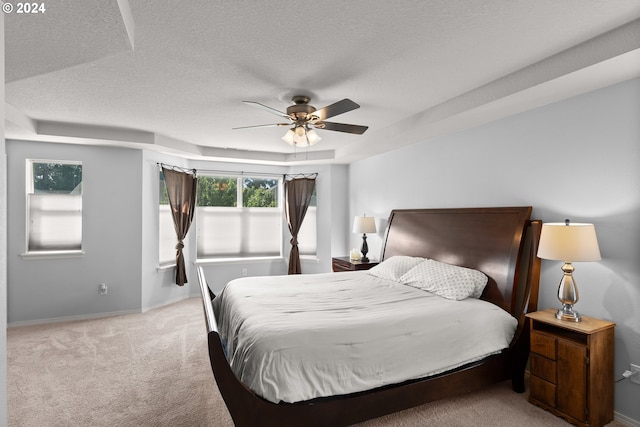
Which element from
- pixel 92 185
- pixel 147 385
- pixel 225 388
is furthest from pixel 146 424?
pixel 92 185

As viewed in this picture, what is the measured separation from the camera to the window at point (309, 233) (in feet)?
20.4

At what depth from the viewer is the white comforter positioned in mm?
2021

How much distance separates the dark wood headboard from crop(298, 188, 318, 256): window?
2.14 m

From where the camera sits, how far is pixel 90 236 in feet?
15.0

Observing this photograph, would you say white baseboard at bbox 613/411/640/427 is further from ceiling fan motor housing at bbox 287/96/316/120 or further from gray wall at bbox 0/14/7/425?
gray wall at bbox 0/14/7/425

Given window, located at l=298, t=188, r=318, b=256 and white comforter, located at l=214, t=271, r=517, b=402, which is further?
window, located at l=298, t=188, r=318, b=256

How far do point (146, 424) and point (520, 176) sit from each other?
3.56 metres

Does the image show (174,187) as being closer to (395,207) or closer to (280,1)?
(395,207)

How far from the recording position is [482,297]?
3137mm

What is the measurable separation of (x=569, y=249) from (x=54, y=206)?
5.61m

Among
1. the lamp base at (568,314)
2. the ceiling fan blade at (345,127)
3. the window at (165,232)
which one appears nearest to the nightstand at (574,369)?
the lamp base at (568,314)

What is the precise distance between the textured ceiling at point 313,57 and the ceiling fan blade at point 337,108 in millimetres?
240

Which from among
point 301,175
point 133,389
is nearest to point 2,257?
point 133,389

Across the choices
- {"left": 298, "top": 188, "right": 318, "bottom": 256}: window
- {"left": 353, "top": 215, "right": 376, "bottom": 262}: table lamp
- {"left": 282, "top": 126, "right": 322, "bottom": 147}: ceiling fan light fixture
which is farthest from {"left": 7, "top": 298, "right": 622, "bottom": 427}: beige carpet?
{"left": 298, "top": 188, "right": 318, "bottom": 256}: window
